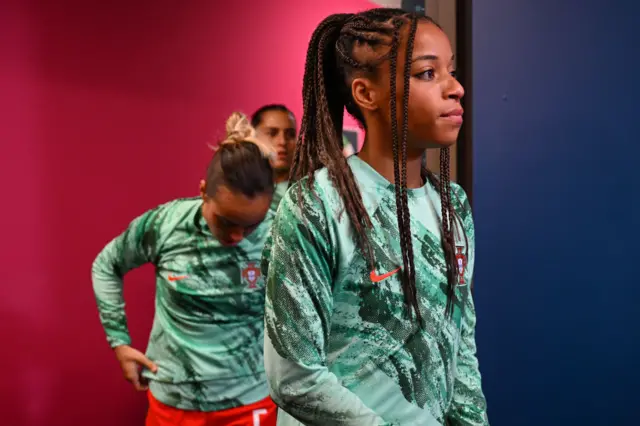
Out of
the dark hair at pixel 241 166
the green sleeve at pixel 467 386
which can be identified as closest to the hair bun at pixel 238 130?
the dark hair at pixel 241 166

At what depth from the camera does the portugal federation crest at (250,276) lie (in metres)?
1.86

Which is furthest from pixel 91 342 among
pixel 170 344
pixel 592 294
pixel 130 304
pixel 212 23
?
pixel 592 294

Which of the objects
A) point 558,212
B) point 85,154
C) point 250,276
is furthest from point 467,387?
point 85,154

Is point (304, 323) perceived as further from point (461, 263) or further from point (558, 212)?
point (558, 212)

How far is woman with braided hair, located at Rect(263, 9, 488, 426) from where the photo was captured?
2.79 feet

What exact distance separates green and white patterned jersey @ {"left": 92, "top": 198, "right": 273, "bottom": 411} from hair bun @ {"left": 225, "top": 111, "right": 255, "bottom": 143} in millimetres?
241

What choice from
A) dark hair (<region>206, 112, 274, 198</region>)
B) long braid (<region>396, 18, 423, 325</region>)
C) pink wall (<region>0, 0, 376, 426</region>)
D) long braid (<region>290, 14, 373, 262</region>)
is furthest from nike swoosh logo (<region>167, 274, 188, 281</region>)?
long braid (<region>396, 18, 423, 325</region>)

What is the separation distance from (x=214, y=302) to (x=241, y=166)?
414mm

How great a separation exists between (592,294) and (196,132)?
5.95 feet

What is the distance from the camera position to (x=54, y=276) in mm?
2438

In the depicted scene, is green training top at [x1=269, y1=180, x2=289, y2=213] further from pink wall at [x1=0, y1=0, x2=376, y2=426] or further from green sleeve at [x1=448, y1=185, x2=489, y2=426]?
green sleeve at [x1=448, y1=185, x2=489, y2=426]

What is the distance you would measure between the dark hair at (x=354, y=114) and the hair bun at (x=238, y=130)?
0.93m

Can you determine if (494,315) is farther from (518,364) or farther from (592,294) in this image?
(592,294)

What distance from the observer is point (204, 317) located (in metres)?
1.83
